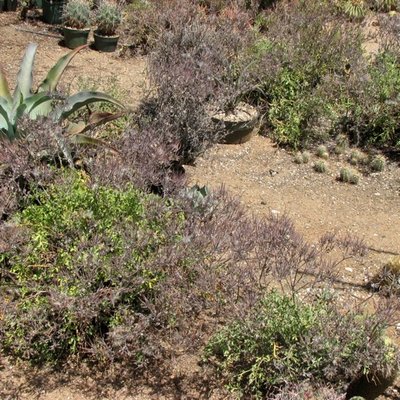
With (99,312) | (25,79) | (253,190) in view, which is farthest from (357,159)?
(99,312)

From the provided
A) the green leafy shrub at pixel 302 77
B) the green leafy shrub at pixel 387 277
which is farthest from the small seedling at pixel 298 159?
the green leafy shrub at pixel 387 277

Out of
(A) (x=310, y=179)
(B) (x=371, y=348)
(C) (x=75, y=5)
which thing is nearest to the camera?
(B) (x=371, y=348)

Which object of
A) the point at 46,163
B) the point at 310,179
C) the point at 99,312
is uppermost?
the point at 46,163

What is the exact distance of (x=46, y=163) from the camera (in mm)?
4484

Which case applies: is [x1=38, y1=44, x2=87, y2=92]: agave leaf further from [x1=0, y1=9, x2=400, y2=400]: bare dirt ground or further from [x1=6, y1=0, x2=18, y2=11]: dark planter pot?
[x1=6, y1=0, x2=18, y2=11]: dark planter pot

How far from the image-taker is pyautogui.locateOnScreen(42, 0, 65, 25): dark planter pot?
9.65 metres

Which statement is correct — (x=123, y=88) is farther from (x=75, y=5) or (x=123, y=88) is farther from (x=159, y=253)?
(x=159, y=253)

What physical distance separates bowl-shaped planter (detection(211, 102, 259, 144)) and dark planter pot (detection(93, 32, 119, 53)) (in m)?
2.51

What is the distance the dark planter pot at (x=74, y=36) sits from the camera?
352 inches

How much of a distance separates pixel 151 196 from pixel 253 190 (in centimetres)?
236

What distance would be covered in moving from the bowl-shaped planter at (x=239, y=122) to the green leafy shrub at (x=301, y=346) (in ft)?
10.6

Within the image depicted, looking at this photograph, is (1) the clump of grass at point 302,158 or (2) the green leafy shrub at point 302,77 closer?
(1) the clump of grass at point 302,158

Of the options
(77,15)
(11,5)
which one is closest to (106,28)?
(77,15)

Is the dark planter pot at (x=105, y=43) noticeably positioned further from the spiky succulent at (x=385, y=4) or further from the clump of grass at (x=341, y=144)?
the spiky succulent at (x=385, y=4)
